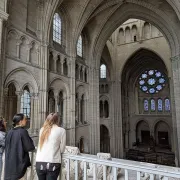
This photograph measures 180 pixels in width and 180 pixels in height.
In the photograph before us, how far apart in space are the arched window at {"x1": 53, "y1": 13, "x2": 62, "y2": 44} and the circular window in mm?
23349

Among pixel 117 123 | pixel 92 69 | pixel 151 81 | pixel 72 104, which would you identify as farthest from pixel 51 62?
pixel 151 81

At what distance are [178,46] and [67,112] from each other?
1191cm

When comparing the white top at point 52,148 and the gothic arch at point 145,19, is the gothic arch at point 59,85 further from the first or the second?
the white top at point 52,148

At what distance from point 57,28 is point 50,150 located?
13.9m

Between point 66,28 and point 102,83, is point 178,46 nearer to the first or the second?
point 66,28

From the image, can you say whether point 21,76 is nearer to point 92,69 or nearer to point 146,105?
point 92,69

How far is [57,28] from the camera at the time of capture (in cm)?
1472

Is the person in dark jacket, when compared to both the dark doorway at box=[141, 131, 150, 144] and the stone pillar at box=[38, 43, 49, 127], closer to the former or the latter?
the stone pillar at box=[38, 43, 49, 127]

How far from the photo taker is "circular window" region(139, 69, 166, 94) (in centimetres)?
3213

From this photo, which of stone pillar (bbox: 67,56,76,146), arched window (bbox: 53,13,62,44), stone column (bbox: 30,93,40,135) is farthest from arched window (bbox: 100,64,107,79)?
stone column (bbox: 30,93,40,135)

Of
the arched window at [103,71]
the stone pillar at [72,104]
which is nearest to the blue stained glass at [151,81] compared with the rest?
the arched window at [103,71]

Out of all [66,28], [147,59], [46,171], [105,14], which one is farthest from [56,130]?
[147,59]

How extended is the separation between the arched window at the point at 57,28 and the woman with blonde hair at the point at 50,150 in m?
12.8

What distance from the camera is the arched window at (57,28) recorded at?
14.4 m
